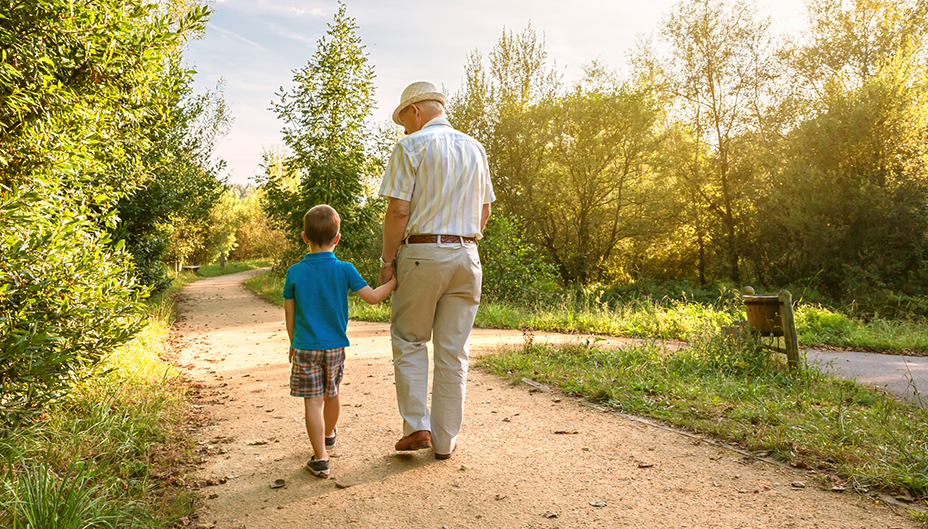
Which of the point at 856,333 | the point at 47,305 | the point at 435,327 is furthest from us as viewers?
the point at 856,333

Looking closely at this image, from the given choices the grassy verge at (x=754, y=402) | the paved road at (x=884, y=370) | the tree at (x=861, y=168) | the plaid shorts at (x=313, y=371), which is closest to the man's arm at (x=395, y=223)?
the plaid shorts at (x=313, y=371)

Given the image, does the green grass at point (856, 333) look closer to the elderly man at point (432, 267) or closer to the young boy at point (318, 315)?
the elderly man at point (432, 267)

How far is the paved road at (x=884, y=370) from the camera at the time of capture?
606 cm

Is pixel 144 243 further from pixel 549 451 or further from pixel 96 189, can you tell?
pixel 549 451

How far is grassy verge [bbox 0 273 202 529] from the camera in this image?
264 cm

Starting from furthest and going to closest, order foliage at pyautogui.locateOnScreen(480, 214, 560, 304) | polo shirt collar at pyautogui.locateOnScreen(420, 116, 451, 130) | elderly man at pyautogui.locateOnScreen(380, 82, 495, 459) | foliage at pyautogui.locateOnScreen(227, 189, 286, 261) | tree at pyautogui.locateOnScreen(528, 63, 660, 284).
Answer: foliage at pyautogui.locateOnScreen(227, 189, 286, 261) → tree at pyautogui.locateOnScreen(528, 63, 660, 284) → foliage at pyautogui.locateOnScreen(480, 214, 560, 304) → polo shirt collar at pyautogui.locateOnScreen(420, 116, 451, 130) → elderly man at pyautogui.locateOnScreen(380, 82, 495, 459)

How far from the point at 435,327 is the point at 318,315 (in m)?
0.74

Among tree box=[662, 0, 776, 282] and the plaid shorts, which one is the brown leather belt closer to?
the plaid shorts

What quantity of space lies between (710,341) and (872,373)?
91.1 inches

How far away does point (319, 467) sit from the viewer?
11.4 feet

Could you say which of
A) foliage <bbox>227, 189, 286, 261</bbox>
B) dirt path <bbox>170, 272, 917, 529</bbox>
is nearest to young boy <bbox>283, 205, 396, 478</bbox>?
dirt path <bbox>170, 272, 917, 529</bbox>

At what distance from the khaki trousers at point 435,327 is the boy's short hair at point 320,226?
1.45 ft

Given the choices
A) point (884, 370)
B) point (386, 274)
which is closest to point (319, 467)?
point (386, 274)

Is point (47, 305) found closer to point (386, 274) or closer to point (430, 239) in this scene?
point (386, 274)
